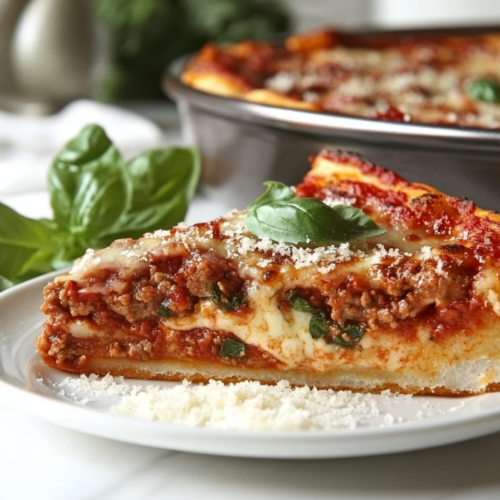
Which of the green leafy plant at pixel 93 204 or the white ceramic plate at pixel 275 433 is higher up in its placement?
the white ceramic plate at pixel 275 433

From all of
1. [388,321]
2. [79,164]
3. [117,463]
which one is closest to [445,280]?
[388,321]

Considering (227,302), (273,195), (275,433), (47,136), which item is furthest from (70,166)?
(47,136)

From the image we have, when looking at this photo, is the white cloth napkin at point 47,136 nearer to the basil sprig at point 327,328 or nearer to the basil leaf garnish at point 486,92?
the basil leaf garnish at point 486,92

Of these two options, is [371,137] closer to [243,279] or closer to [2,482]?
[243,279]

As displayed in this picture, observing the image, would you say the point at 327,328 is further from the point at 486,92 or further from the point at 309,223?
the point at 486,92

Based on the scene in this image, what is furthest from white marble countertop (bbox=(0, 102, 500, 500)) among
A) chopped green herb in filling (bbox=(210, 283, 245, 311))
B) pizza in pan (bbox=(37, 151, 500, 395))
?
chopped green herb in filling (bbox=(210, 283, 245, 311))

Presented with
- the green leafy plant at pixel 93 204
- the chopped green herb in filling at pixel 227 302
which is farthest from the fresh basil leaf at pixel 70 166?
the chopped green herb in filling at pixel 227 302
